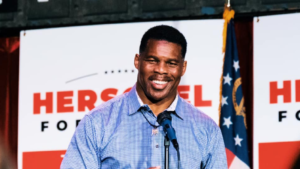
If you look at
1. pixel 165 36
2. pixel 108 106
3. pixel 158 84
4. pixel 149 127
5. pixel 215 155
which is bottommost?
pixel 215 155

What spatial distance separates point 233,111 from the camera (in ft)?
18.9

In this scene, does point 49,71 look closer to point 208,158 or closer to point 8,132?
point 8,132

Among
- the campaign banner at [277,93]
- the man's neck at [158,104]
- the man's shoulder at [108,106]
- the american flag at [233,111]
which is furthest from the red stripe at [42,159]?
the man's neck at [158,104]

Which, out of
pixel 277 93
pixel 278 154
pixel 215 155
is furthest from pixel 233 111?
pixel 215 155

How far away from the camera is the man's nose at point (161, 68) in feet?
9.55

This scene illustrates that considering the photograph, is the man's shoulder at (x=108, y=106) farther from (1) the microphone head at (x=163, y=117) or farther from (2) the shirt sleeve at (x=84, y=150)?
(1) the microphone head at (x=163, y=117)

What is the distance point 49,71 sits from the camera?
6.25 meters

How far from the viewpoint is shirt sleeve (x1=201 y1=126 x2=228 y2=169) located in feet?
9.73

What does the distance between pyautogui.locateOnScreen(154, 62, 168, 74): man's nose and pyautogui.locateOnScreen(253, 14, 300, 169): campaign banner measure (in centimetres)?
287

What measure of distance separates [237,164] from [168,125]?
3.10 m

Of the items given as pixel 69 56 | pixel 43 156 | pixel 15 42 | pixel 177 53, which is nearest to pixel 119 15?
pixel 69 56

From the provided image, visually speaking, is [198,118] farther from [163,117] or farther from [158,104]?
[163,117]

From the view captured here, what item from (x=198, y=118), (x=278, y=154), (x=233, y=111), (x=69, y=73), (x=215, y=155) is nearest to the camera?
(x=215, y=155)

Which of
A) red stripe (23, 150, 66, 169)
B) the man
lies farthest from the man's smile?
red stripe (23, 150, 66, 169)
